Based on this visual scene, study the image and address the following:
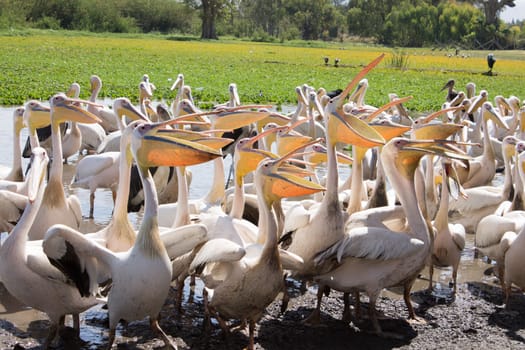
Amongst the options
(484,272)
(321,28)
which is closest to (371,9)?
(321,28)

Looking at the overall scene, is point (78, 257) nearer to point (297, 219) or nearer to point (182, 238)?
point (182, 238)

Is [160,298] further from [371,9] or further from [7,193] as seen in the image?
[371,9]

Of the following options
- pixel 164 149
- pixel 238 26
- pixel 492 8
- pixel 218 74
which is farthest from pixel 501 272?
pixel 238 26

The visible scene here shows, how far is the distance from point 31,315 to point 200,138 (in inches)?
59.9

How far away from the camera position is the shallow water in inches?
183

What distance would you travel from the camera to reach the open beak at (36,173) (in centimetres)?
Answer: 432

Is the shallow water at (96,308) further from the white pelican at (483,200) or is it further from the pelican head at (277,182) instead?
the pelican head at (277,182)

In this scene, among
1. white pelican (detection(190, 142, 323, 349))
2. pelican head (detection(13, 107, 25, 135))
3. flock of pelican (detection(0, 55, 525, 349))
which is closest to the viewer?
flock of pelican (detection(0, 55, 525, 349))

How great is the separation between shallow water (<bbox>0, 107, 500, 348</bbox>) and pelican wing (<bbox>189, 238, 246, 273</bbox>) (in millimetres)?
732

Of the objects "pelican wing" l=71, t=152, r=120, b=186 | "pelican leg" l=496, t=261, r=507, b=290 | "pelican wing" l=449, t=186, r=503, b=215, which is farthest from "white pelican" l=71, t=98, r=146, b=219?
"pelican leg" l=496, t=261, r=507, b=290

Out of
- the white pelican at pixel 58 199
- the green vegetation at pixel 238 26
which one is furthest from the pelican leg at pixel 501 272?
the green vegetation at pixel 238 26

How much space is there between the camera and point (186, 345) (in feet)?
14.9

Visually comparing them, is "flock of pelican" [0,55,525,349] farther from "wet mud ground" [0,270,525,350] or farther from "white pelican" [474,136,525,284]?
"wet mud ground" [0,270,525,350]

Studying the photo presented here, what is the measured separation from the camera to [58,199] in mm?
5324
